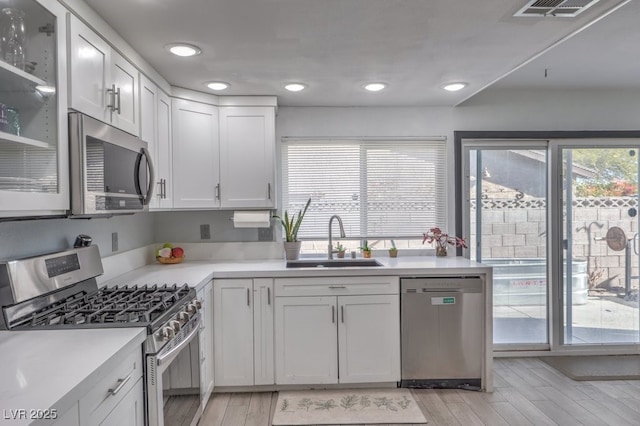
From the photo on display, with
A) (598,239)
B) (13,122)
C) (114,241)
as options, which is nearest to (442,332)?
(598,239)

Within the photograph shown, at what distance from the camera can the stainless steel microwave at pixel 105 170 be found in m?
1.63

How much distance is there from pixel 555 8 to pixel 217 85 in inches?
84.3

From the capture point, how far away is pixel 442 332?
115 inches

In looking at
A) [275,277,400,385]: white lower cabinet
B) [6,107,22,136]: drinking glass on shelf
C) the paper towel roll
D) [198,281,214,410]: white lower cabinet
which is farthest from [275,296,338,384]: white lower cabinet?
[6,107,22,136]: drinking glass on shelf

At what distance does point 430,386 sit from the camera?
2.93 meters

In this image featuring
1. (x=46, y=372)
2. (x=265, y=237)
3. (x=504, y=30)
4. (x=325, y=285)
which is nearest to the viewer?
(x=46, y=372)

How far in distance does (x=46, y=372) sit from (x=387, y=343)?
2232mm

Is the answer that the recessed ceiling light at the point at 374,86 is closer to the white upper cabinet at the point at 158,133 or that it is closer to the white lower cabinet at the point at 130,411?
the white upper cabinet at the point at 158,133

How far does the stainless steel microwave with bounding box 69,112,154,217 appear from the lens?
1632 mm

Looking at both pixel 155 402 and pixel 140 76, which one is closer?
pixel 155 402

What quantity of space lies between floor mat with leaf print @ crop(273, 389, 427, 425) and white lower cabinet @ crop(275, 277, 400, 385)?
0.09m

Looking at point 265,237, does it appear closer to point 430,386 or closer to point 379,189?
point 379,189

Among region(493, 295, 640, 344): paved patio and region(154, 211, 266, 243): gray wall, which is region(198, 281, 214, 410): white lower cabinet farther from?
region(493, 295, 640, 344): paved patio

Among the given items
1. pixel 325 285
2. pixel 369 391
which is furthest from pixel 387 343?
pixel 325 285
